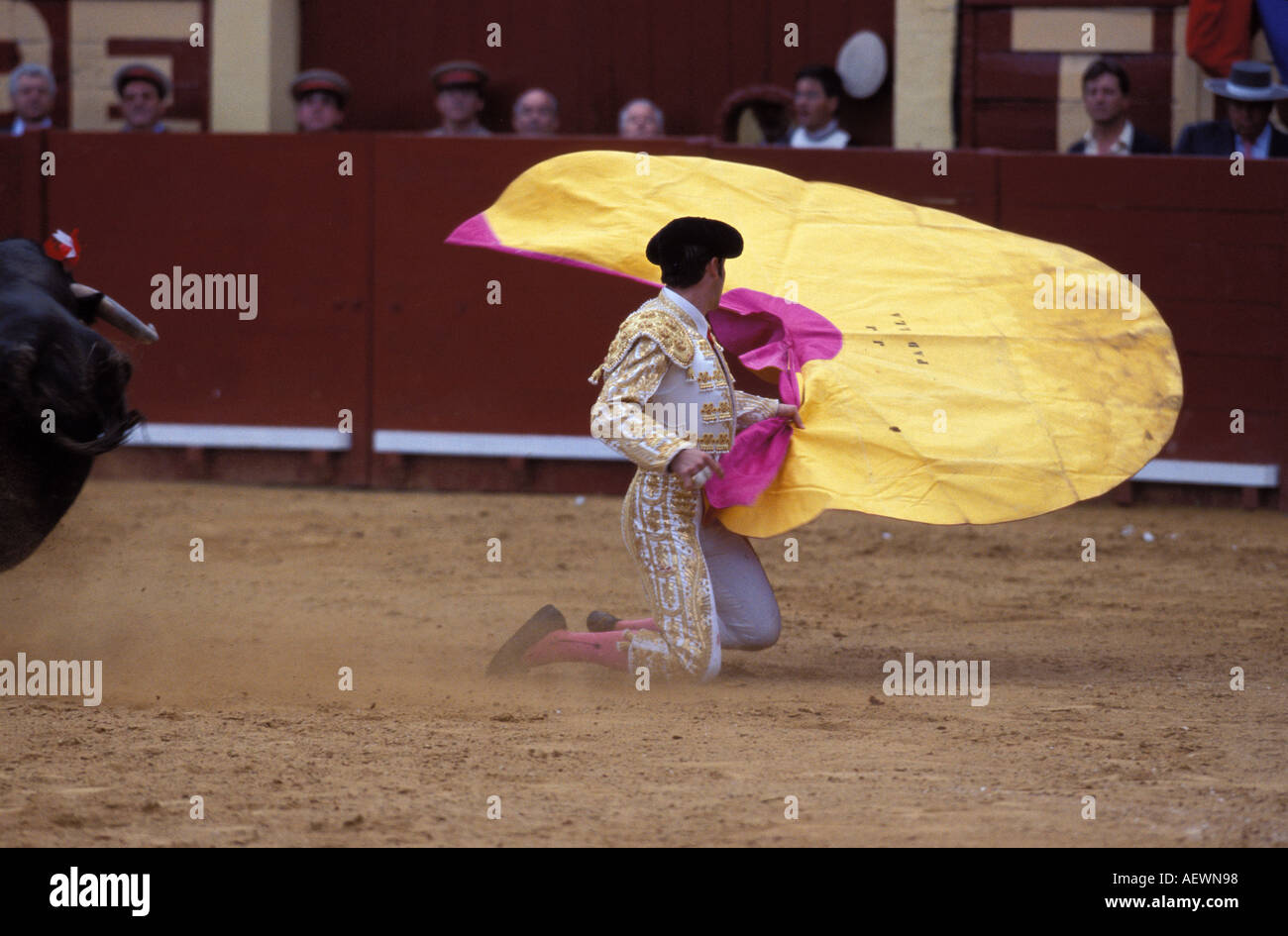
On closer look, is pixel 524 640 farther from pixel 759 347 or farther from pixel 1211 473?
pixel 1211 473

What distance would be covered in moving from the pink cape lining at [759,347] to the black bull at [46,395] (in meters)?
0.92

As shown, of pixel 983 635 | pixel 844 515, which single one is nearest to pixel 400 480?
pixel 844 515

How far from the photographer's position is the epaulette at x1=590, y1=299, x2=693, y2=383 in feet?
12.8

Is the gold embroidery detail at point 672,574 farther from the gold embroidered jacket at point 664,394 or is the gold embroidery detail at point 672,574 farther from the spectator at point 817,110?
the spectator at point 817,110

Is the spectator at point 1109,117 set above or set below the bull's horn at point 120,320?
above

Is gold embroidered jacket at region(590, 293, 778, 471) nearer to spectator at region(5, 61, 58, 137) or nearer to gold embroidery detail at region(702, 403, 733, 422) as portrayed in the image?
gold embroidery detail at region(702, 403, 733, 422)

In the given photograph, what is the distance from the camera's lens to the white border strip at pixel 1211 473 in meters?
7.05

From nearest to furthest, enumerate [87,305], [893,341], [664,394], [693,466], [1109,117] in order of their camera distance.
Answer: [693,466] < [664,394] < [87,305] < [893,341] < [1109,117]

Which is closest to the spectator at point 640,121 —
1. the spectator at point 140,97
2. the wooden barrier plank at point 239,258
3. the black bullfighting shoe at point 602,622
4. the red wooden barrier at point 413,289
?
the red wooden barrier at point 413,289

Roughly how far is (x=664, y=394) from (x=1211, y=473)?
3.90 meters

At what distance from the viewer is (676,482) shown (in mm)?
4074

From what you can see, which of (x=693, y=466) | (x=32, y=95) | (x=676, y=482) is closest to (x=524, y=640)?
(x=676, y=482)

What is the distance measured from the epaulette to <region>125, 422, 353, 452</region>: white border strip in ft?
12.9

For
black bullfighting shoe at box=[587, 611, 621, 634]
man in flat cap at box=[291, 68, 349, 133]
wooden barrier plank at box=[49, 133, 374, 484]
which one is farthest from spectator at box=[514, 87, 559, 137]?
black bullfighting shoe at box=[587, 611, 621, 634]
